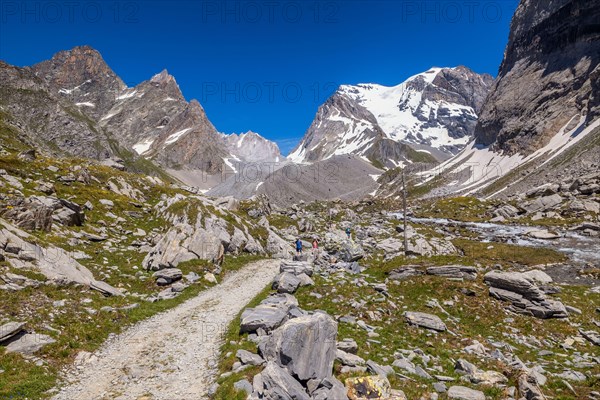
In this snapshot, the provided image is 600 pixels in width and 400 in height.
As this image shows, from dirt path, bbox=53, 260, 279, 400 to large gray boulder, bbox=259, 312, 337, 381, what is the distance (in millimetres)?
3367

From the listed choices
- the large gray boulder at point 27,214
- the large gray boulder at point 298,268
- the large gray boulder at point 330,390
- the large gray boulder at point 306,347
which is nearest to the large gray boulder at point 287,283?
the large gray boulder at point 298,268

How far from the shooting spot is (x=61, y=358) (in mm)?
14398

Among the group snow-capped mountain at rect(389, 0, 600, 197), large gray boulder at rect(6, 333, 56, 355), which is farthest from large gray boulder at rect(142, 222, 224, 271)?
snow-capped mountain at rect(389, 0, 600, 197)

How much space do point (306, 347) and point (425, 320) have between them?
9.29 meters

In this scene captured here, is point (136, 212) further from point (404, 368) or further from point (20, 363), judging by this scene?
point (404, 368)

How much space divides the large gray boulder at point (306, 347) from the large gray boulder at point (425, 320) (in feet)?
23.7

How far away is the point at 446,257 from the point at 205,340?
21138 mm

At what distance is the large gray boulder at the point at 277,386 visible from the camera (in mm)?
10414

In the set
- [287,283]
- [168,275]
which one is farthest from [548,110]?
[168,275]

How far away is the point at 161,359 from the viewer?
15.1 meters

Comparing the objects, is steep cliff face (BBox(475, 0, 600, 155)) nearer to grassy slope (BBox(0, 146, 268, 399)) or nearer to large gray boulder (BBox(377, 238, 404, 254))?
large gray boulder (BBox(377, 238, 404, 254))

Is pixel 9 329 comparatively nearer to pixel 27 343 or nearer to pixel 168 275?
pixel 27 343

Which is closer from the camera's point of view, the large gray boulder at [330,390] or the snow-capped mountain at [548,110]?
the large gray boulder at [330,390]

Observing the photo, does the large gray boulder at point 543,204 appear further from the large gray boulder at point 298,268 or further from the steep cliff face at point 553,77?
the steep cliff face at point 553,77
